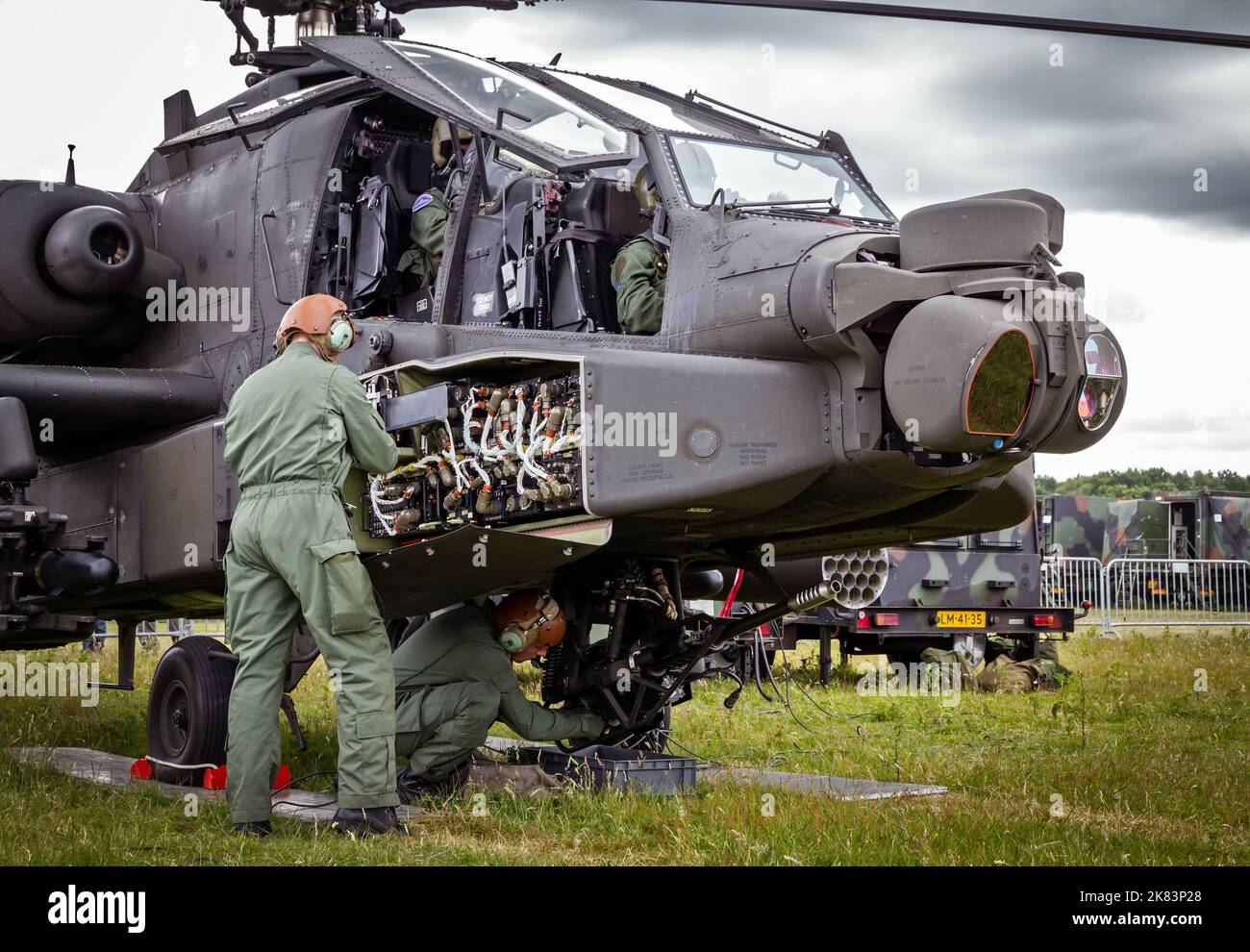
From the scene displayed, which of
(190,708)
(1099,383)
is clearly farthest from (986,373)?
(190,708)

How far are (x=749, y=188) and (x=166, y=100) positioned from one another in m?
4.76

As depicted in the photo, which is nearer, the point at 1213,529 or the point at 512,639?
the point at 512,639

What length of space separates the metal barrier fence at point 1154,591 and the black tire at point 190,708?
13.7m

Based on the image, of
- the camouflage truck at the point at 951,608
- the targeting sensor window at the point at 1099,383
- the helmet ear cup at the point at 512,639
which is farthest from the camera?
the camouflage truck at the point at 951,608

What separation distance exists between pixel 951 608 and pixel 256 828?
371 inches

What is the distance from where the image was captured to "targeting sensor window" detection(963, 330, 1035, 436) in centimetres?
512

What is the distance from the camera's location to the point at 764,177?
6.61 meters

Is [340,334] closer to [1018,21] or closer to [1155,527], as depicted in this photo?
[1018,21]

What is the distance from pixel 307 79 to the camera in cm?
869

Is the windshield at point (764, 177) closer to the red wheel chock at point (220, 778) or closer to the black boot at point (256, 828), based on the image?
the black boot at point (256, 828)

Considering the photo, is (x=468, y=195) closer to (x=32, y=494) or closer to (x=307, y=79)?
(x=307, y=79)

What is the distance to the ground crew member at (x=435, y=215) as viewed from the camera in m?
7.13

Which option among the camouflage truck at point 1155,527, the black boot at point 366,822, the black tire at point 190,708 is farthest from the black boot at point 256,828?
the camouflage truck at point 1155,527

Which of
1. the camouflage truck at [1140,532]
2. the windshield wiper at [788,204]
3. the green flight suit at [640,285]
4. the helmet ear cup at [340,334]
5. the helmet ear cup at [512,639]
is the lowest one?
the camouflage truck at [1140,532]
